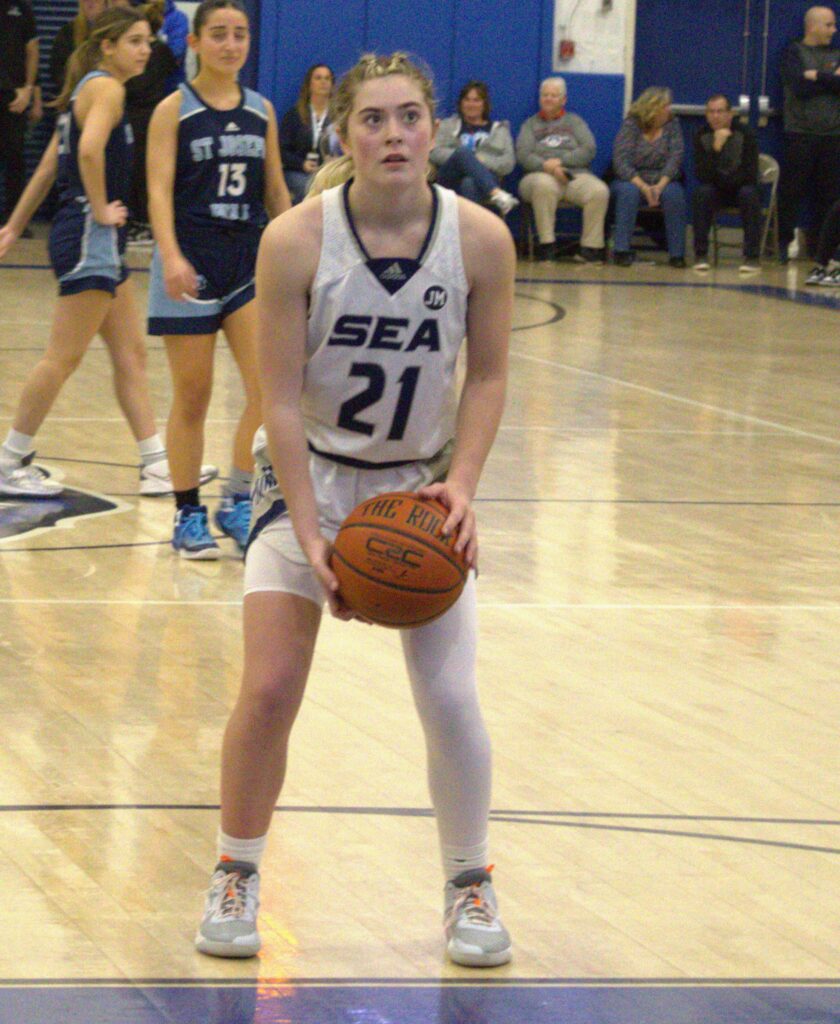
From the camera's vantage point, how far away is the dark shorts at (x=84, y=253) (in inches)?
250

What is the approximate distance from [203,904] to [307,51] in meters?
13.6

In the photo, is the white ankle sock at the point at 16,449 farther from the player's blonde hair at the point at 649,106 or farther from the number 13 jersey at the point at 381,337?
the player's blonde hair at the point at 649,106

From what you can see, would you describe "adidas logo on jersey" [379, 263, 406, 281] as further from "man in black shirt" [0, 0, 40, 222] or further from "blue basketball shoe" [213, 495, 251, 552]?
"man in black shirt" [0, 0, 40, 222]

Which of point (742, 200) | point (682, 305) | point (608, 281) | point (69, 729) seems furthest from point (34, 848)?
point (742, 200)

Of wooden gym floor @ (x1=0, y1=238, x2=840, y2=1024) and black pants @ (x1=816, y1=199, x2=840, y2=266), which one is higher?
black pants @ (x1=816, y1=199, x2=840, y2=266)

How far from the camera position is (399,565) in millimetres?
2844

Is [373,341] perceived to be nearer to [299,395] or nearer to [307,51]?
[299,395]

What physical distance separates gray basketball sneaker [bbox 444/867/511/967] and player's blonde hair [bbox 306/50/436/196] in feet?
3.75

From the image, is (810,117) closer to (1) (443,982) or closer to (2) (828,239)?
(2) (828,239)

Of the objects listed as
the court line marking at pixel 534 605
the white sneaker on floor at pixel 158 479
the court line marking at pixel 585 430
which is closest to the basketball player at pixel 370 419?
the court line marking at pixel 534 605

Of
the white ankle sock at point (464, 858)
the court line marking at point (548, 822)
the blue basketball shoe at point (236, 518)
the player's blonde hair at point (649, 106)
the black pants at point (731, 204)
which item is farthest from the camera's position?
the black pants at point (731, 204)

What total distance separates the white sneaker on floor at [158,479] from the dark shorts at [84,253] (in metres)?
0.67

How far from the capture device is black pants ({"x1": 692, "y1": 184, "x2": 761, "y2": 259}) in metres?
15.8

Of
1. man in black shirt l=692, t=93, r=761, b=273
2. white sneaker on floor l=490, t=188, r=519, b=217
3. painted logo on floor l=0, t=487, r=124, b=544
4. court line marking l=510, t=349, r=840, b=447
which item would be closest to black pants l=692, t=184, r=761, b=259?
man in black shirt l=692, t=93, r=761, b=273
